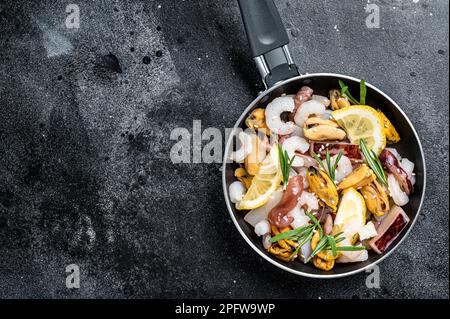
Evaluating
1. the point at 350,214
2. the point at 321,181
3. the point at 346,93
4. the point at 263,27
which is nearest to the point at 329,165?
the point at 321,181

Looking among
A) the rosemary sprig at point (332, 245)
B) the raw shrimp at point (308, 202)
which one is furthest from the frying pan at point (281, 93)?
the raw shrimp at point (308, 202)

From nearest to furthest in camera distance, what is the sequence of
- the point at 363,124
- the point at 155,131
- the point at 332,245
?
the point at 332,245
the point at 363,124
the point at 155,131

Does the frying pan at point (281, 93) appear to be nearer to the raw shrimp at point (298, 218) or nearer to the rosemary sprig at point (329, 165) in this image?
the raw shrimp at point (298, 218)

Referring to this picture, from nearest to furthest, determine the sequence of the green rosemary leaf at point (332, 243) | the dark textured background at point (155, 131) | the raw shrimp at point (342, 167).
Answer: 1. the green rosemary leaf at point (332, 243)
2. the raw shrimp at point (342, 167)
3. the dark textured background at point (155, 131)

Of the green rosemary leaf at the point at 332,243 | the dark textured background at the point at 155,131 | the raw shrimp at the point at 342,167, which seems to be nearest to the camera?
the green rosemary leaf at the point at 332,243

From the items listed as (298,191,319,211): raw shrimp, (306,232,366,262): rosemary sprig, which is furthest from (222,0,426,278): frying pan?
(298,191,319,211): raw shrimp

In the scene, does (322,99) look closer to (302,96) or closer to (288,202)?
(302,96)

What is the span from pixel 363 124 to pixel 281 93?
1.07ft

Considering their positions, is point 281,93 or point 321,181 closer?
point 321,181

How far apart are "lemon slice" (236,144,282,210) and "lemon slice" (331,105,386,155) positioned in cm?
27

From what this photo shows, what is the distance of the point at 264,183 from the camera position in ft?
6.85

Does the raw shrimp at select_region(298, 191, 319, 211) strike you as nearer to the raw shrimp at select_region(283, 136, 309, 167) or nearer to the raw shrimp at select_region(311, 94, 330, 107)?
the raw shrimp at select_region(283, 136, 309, 167)

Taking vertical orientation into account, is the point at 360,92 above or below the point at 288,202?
above

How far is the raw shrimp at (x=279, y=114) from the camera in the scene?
2127mm
